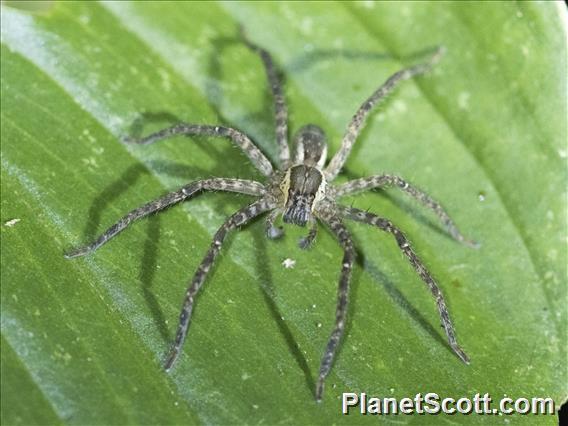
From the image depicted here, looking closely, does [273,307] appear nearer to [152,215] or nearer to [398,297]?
[398,297]

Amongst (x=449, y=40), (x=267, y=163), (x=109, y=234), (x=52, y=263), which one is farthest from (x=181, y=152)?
(x=449, y=40)

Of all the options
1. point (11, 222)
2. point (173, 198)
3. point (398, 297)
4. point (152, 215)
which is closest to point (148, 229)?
point (152, 215)

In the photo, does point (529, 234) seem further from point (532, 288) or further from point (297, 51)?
point (297, 51)

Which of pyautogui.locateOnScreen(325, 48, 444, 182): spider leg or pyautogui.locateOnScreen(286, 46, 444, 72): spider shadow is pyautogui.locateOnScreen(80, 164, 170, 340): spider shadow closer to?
pyautogui.locateOnScreen(325, 48, 444, 182): spider leg

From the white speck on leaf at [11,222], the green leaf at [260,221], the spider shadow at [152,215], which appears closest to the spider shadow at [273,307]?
the green leaf at [260,221]

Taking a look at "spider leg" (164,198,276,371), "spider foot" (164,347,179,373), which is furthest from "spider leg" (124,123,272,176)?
"spider foot" (164,347,179,373)
